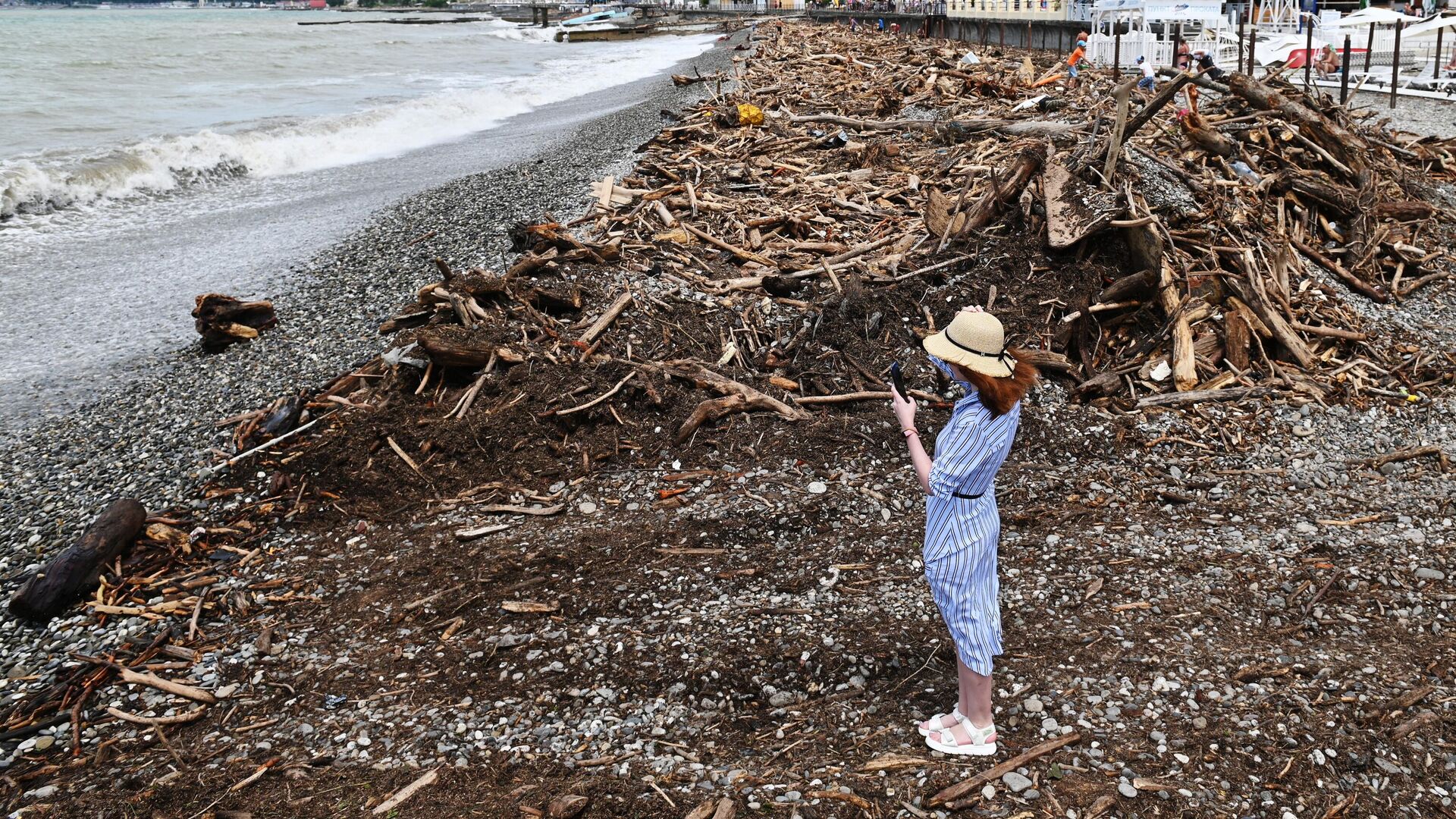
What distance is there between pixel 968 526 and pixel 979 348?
2.78 feet

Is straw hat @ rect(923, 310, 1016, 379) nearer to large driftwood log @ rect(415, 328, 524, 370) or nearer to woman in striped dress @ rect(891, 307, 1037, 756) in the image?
woman in striped dress @ rect(891, 307, 1037, 756)

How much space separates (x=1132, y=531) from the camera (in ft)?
21.8

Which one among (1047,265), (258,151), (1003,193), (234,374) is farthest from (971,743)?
(258,151)

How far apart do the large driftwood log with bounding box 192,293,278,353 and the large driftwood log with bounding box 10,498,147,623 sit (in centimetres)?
459

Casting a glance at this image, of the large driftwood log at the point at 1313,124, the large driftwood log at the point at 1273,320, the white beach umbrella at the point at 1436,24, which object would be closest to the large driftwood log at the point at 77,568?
the large driftwood log at the point at 1273,320

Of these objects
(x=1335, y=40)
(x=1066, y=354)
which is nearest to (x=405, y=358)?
(x=1066, y=354)

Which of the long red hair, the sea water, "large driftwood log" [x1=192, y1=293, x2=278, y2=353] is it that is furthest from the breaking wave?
the long red hair

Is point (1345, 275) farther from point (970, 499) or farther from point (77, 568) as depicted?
point (77, 568)

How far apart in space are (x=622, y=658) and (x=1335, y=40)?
40.7m

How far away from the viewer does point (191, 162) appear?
970 inches

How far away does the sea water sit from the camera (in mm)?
13883

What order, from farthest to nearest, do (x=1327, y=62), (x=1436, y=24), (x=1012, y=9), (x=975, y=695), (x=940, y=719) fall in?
(x=1012, y=9) → (x=1327, y=62) → (x=1436, y=24) → (x=940, y=719) → (x=975, y=695)

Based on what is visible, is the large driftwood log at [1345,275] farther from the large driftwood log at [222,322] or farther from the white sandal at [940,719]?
the large driftwood log at [222,322]

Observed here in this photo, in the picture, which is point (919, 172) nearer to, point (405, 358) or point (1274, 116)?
point (1274, 116)
